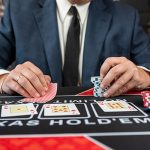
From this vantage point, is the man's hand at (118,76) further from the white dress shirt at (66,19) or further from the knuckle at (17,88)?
the white dress shirt at (66,19)

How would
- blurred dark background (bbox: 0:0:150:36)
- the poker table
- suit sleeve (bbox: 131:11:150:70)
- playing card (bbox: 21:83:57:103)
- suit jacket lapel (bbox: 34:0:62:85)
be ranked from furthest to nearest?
blurred dark background (bbox: 0:0:150:36) → suit sleeve (bbox: 131:11:150:70) → suit jacket lapel (bbox: 34:0:62:85) → playing card (bbox: 21:83:57:103) → the poker table

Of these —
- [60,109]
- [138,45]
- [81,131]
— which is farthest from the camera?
[138,45]

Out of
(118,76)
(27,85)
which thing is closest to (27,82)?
(27,85)

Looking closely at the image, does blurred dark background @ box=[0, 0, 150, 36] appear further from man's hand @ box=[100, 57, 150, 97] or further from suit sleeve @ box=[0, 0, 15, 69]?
man's hand @ box=[100, 57, 150, 97]

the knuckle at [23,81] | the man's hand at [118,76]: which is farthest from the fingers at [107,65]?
the knuckle at [23,81]

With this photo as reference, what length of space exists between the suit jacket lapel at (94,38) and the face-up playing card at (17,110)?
1.82ft

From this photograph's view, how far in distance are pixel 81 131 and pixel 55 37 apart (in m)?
0.81

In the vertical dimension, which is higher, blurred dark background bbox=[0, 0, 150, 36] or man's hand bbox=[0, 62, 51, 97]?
blurred dark background bbox=[0, 0, 150, 36]

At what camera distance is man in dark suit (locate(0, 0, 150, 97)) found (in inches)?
54.3

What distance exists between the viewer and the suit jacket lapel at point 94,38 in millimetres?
1403

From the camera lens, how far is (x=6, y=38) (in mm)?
1472

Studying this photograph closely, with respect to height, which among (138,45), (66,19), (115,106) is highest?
(66,19)

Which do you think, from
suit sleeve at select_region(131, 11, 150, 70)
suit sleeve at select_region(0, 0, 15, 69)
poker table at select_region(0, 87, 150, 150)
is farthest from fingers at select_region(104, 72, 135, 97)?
suit sleeve at select_region(0, 0, 15, 69)

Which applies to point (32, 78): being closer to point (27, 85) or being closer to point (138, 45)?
point (27, 85)
